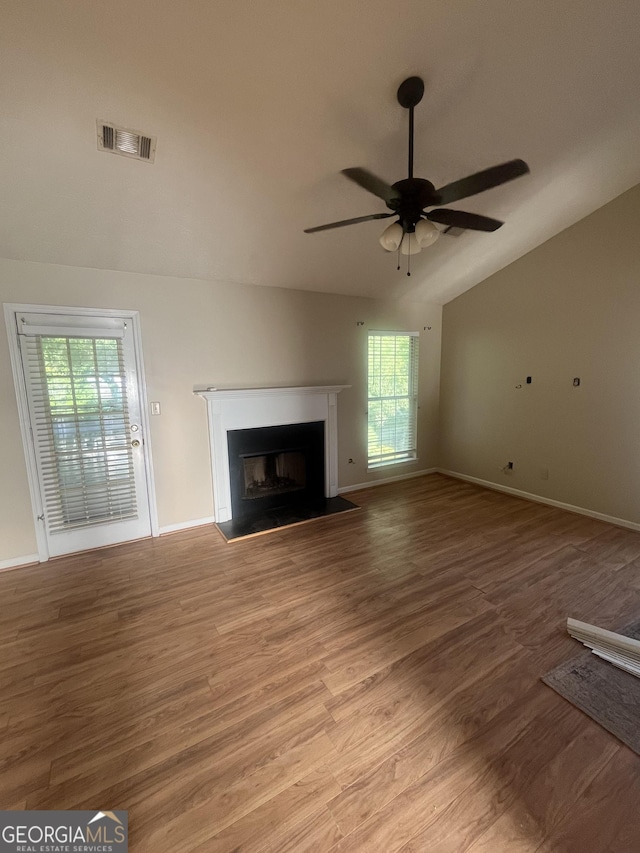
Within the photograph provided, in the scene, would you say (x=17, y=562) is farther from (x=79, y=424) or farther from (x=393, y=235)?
(x=393, y=235)

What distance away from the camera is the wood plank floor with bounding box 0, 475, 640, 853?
125 cm

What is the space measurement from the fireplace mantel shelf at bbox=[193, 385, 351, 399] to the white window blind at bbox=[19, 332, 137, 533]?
2.51ft

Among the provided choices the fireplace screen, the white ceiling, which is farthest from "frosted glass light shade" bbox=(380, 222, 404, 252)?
the fireplace screen

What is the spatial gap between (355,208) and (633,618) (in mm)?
3545

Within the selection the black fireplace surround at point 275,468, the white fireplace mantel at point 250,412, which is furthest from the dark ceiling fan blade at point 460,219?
the black fireplace surround at point 275,468

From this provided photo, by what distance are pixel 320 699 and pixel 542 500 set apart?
3685mm

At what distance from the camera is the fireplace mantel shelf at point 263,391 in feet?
11.5

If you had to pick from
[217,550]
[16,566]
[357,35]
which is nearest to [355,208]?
[357,35]

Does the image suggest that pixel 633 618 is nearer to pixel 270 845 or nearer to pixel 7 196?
pixel 270 845

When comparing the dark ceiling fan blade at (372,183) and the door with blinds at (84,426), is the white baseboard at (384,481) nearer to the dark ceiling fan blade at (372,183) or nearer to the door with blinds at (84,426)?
the door with blinds at (84,426)

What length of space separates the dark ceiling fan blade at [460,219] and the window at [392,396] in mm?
2523

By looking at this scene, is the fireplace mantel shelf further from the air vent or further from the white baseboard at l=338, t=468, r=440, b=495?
the air vent

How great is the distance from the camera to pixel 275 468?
4.22 metres

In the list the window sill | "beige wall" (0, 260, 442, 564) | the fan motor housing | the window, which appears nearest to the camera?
the fan motor housing
